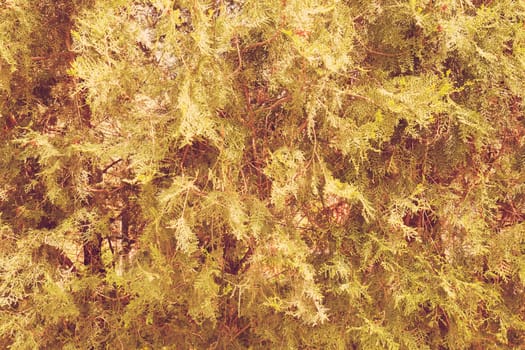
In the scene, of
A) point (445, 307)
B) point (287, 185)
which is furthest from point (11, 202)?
point (445, 307)

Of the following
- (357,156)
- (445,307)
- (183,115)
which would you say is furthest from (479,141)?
(183,115)

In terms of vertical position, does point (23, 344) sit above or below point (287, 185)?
below

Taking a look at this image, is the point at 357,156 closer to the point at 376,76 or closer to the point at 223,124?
the point at 376,76

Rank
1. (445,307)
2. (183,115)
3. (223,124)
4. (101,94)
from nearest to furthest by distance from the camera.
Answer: (183,115), (101,94), (223,124), (445,307)

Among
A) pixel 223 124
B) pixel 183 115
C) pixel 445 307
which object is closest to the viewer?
pixel 183 115

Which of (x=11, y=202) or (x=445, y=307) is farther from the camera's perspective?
(x=11, y=202)

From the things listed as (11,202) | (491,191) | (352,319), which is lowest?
(352,319)
